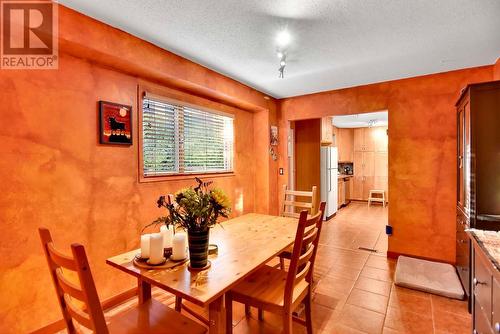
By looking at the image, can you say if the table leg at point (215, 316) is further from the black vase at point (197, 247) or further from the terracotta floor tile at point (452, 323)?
the terracotta floor tile at point (452, 323)

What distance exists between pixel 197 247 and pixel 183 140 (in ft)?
5.94

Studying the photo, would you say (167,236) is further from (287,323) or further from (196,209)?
(287,323)

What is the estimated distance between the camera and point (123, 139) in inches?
87.8

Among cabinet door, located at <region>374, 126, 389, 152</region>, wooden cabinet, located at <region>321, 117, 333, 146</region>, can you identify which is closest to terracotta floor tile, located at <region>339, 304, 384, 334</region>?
wooden cabinet, located at <region>321, 117, 333, 146</region>

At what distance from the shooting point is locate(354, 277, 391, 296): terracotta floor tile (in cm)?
239

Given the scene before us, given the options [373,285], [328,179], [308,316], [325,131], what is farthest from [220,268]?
[325,131]

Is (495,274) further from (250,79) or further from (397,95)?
(250,79)

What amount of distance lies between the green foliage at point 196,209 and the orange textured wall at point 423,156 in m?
2.84

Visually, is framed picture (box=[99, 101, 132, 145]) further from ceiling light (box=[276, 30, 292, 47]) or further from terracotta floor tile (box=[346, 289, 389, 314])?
terracotta floor tile (box=[346, 289, 389, 314])

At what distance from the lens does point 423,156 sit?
3025mm

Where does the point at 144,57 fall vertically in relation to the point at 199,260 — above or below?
above

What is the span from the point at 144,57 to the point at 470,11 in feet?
8.63

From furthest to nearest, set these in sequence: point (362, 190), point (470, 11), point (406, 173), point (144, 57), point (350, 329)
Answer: point (362, 190)
point (406, 173)
point (144, 57)
point (350, 329)
point (470, 11)

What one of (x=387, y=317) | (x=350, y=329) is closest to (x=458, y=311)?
(x=387, y=317)
